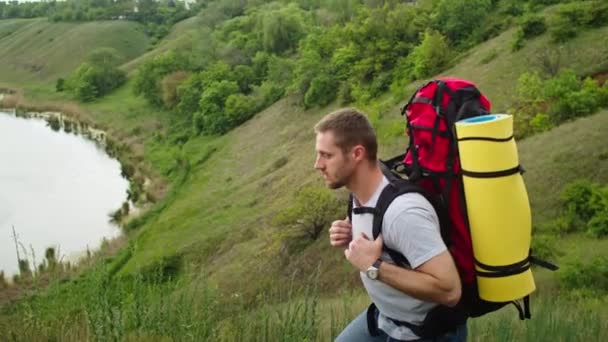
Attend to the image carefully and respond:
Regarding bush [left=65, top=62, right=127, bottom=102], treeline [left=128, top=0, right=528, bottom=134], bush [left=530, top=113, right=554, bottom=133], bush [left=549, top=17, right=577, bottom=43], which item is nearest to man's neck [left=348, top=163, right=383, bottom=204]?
bush [left=530, top=113, right=554, bottom=133]

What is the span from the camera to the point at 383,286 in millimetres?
3018

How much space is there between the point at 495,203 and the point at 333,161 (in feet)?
Answer: 2.58

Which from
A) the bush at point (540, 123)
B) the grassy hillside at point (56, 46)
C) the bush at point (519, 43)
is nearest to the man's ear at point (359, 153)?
the bush at point (540, 123)

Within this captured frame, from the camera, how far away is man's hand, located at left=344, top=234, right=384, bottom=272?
2.88m

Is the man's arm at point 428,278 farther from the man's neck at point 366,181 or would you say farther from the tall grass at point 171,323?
the tall grass at point 171,323

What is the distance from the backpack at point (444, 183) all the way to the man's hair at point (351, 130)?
0.19 metres

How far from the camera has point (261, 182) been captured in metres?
34.4

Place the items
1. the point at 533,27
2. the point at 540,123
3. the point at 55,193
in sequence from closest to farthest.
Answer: the point at 540,123, the point at 533,27, the point at 55,193

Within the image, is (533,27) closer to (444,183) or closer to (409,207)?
(444,183)

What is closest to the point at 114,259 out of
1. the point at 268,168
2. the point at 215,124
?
the point at 268,168

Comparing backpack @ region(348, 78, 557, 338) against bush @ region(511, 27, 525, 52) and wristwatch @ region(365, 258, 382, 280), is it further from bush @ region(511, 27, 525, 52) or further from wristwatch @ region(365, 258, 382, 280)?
bush @ region(511, 27, 525, 52)

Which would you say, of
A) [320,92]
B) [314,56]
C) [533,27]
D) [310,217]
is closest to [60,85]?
[314,56]

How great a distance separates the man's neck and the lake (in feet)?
88.5

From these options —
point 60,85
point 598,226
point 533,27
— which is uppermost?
point 533,27
